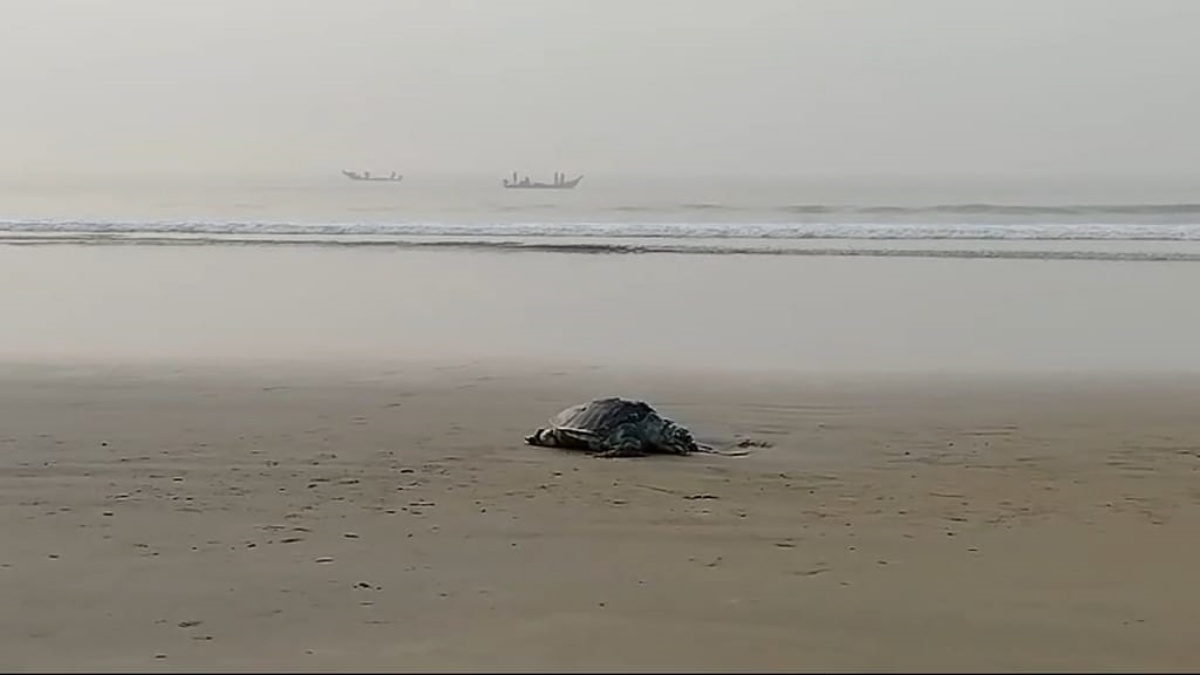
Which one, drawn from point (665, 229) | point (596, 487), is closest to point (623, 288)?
point (596, 487)

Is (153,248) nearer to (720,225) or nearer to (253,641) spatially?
(720,225)

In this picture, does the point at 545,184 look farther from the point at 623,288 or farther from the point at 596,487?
the point at 596,487

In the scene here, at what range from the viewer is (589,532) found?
557cm

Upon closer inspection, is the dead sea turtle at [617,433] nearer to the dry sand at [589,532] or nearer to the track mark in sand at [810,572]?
the dry sand at [589,532]

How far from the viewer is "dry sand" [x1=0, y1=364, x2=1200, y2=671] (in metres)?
3.73

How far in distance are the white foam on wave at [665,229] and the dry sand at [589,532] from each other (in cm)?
1510

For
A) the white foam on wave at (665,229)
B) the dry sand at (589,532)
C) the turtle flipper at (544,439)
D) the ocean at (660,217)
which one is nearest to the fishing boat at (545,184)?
the ocean at (660,217)

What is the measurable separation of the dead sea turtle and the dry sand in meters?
0.20

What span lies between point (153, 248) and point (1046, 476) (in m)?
18.1

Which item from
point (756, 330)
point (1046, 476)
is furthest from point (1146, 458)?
point (756, 330)

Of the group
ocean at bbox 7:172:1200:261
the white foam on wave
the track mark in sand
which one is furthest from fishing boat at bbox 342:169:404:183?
the track mark in sand

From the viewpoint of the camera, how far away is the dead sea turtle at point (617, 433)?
7.54 metres

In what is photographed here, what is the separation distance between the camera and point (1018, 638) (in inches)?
139

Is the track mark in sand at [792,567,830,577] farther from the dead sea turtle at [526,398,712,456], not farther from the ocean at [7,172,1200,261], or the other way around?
the ocean at [7,172,1200,261]
